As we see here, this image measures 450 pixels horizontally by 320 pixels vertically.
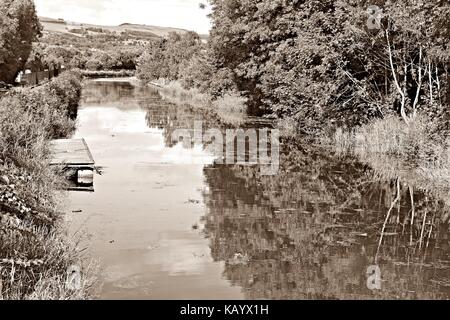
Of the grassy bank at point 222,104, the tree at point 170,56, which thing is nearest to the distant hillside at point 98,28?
the tree at point 170,56

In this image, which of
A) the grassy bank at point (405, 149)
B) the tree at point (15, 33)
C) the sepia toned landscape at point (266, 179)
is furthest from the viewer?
the tree at point (15, 33)

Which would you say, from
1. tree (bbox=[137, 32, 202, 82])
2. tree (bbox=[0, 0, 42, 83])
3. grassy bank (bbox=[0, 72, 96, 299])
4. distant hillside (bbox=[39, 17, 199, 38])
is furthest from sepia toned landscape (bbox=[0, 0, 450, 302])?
distant hillside (bbox=[39, 17, 199, 38])

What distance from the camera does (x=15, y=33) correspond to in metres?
34.8

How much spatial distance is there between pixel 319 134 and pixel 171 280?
Result: 1464 cm

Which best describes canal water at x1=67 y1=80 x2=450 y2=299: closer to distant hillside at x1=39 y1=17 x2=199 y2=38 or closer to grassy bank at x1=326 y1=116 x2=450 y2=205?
grassy bank at x1=326 y1=116 x2=450 y2=205

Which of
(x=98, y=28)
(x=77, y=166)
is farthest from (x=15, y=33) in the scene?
(x=98, y=28)

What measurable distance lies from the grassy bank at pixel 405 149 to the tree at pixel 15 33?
2051 centimetres

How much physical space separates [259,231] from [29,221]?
4022 mm

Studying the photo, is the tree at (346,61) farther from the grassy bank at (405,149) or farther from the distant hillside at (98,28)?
the distant hillside at (98,28)

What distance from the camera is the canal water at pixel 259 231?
7.89m

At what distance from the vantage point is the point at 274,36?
23938mm

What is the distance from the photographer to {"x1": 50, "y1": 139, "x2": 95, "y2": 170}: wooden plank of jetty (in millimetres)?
14305

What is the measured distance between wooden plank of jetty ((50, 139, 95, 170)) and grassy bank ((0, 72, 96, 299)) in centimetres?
49

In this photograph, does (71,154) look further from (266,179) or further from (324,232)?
(324,232)
